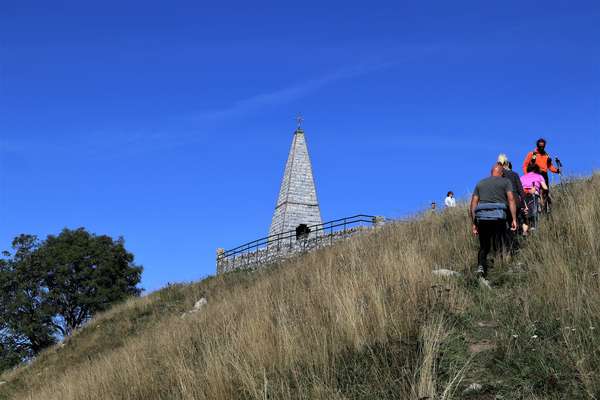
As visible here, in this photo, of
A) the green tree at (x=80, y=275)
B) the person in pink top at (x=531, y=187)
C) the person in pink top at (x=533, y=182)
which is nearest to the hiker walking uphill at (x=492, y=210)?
the person in pink top at (x=531, y=187)

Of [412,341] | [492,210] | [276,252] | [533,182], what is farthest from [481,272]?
[276,252]

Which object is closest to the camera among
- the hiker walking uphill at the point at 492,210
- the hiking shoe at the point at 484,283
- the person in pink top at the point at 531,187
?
the hiking shoe at the point at 484,283

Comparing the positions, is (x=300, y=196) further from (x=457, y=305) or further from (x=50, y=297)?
(x=457, y=305)

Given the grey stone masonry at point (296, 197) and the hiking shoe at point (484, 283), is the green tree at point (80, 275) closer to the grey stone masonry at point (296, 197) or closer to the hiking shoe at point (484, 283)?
the grey stone masonry at point (296, 197)

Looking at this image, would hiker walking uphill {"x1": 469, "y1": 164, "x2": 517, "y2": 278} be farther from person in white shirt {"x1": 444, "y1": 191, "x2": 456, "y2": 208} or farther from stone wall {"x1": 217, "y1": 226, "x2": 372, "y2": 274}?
stone wall {"x1": 217, "y1": 226, "x2": 372, "y2": 274}

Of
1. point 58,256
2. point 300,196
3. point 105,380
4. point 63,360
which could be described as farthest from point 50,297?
point 105,380

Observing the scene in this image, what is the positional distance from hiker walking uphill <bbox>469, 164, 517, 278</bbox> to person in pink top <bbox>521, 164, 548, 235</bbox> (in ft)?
4.29

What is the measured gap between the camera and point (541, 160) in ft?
33.4

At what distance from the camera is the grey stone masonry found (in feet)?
118

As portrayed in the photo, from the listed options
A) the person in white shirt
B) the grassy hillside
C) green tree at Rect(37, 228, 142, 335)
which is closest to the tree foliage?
green tree at Rect(37, 228, 142, 335)

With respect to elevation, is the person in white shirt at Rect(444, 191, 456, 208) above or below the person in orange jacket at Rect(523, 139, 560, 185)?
above

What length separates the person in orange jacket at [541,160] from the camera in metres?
10.1

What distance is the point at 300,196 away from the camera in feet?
120

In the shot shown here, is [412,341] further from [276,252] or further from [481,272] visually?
[276,252]
